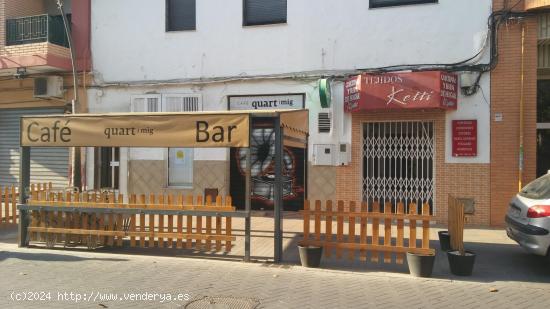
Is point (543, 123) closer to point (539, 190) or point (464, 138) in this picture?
point (464, 138)

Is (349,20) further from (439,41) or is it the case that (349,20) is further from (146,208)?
(146,208)

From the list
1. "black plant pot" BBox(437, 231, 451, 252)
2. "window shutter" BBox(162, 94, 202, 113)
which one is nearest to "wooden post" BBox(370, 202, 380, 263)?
"black plant pot" BBox(437, 231, 451, 252)

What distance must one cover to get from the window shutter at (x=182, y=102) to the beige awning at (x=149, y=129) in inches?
190

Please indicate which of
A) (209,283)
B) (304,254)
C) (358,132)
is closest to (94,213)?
(209,283)

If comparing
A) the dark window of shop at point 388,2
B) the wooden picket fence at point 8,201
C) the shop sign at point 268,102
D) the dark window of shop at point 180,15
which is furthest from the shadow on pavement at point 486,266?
the dark window of shop at point 180,15

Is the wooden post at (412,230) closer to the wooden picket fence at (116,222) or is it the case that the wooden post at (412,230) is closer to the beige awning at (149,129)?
the beige awning at (149,129)

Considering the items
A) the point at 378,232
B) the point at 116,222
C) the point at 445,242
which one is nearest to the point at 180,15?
the point at 116,222

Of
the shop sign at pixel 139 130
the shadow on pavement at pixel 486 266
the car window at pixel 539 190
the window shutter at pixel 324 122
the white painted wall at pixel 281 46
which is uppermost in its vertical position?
the white painted wall at pixel 281 46

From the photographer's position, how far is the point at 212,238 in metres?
7.94

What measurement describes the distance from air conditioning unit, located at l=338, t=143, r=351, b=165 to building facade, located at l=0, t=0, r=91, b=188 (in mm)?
7620

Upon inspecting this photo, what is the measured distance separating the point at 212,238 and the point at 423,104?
5.70m

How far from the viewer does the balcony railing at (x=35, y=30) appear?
13.7 m

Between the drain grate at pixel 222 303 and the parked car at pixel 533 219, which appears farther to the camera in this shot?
the parked car at pixel 533 219

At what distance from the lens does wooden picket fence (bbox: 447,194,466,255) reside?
7.02 m
